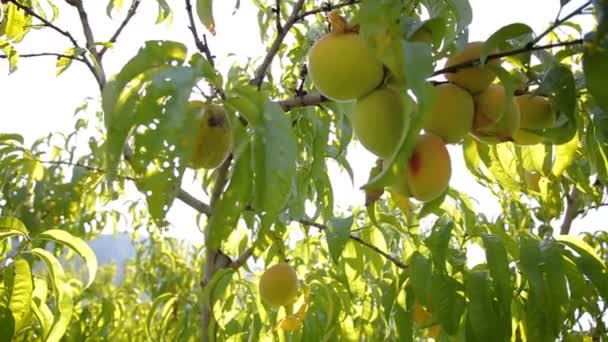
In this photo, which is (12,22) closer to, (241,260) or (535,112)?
(241,260)

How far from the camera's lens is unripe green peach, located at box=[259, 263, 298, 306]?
50.0 inches

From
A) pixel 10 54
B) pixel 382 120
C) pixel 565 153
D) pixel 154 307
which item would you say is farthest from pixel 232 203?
pixel 154 307

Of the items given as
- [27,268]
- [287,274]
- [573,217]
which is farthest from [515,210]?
[27,268]

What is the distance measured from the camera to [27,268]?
35.4 inches

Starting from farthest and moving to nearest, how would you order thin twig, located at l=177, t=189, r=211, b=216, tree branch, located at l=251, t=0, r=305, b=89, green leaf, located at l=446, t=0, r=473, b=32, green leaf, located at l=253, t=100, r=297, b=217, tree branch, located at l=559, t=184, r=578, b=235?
tree branch, located at l=559, t=184, r=578, b=235 → thin twig, located at l=177, t=189, r=211, b=216 → tree branch, located at l=251, t=0, r=305, b=89 → green leaf, located at l=446, t=0, r=473, b=32 → green leaf, located at l=253, t=100, r=297, b=217

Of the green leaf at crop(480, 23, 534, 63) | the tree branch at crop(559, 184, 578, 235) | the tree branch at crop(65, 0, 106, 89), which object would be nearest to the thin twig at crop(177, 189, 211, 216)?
the tree branch at crop(65, 0, 106, 89)

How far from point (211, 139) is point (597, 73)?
1.58 feet

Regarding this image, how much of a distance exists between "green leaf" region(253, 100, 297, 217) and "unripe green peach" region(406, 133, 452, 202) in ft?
0.69

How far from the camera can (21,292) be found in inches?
35.0

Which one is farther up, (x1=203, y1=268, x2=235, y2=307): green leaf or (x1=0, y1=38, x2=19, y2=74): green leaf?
(x1=0, y1=38, x2=19, y2=74): green leaf

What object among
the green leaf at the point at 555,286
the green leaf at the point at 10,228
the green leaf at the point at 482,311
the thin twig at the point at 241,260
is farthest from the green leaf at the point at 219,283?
the green leaf at the point at 555,286

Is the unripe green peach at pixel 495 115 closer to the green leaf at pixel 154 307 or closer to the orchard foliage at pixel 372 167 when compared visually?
the orchard foliage at pixel 372 167

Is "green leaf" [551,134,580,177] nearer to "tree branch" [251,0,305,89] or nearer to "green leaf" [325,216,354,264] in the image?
"green leaf" [325,216,354,264]

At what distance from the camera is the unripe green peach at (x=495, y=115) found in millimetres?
747
